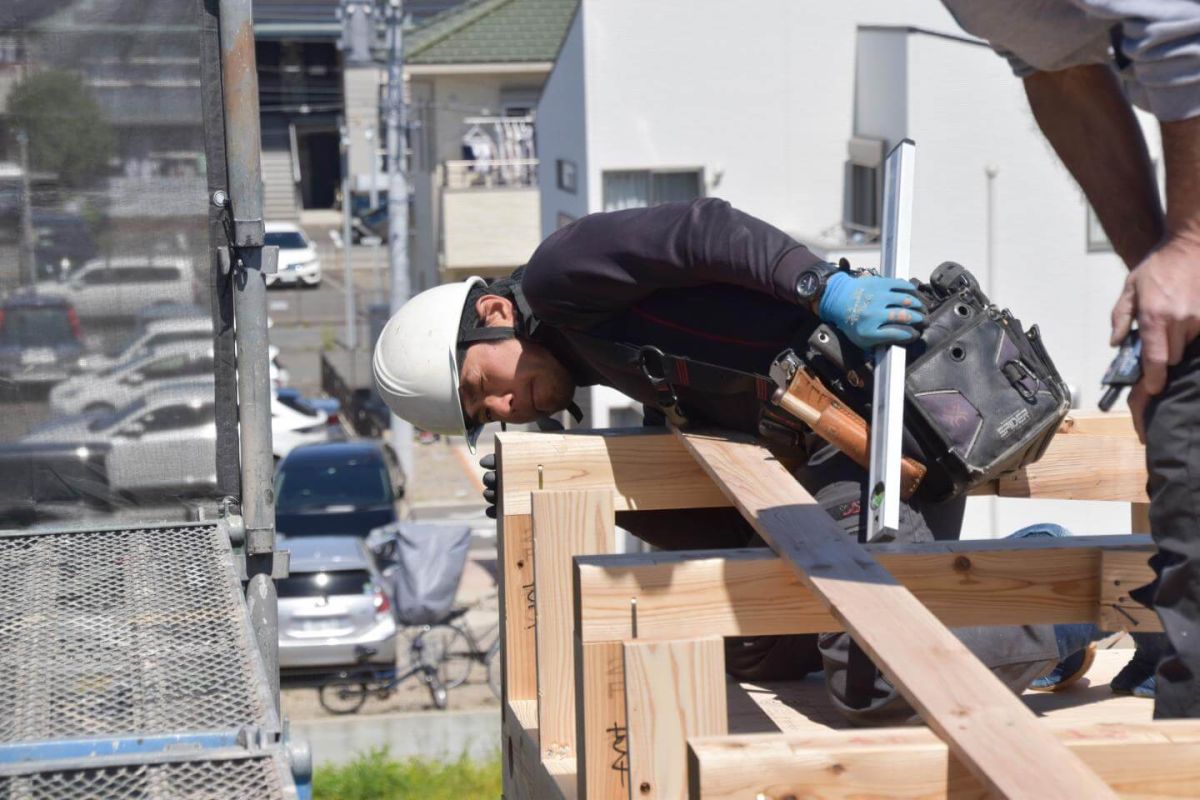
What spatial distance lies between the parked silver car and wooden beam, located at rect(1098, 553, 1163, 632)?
12.8 metres

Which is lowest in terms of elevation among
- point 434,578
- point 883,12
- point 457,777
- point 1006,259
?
point 457,777

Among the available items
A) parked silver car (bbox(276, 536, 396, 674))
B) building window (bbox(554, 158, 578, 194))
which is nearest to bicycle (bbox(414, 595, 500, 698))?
parked silver car (bbox(276, 536, 396, 674))

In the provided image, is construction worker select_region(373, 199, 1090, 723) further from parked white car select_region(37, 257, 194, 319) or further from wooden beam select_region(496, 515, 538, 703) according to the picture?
parked white car select_region(37, 257, 194, 319)

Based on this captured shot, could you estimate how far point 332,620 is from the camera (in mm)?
15234

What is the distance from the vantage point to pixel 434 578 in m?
15.5

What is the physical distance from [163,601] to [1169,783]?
213 cm

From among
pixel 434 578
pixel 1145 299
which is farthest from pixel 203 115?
pixel 434 578

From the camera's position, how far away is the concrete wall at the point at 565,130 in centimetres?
2027

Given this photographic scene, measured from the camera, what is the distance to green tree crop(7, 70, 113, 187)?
13.9 feet

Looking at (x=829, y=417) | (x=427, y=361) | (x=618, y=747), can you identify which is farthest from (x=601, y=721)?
(x=427, y=361)

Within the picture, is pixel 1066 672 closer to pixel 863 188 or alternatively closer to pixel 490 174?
pixel 863 188

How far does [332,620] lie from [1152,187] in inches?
513

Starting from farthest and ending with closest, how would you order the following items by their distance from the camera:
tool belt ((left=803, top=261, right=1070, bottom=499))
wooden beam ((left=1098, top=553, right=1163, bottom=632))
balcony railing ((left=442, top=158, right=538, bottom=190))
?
balcony railing ((left=442, top=158, right=538, bottom=190))
tool belt ((left=803, top=261, right=1070, bottom=499))
wooden beam ((left=1098, top=553, right=1163, bottom=632))

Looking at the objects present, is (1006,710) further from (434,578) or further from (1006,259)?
(1006,259)
